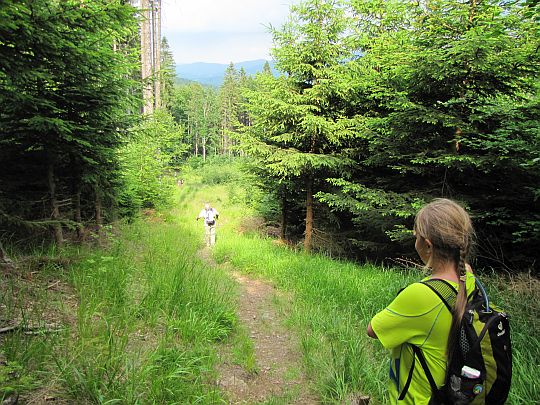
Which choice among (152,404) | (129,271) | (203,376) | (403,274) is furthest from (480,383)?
(403,274)

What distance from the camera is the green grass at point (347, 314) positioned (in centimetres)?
363

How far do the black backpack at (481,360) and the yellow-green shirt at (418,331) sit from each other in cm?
9

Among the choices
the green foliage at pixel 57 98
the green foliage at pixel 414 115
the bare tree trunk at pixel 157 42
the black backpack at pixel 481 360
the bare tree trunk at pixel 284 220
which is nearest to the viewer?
the black backpack at pixel 481 360

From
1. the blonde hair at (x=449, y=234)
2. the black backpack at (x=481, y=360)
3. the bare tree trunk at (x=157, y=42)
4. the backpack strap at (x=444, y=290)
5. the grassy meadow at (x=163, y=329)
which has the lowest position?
the grassy meadow at (x=163, y=329)

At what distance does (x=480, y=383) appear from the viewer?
61.5 inches

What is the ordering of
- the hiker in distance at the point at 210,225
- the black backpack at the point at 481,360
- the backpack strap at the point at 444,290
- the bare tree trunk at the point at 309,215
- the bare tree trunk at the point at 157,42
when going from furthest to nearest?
1. the bare tree trunk at the point at 157,42
2. the hiker in distance at the point at 210,225
3. the bare tree trunk at the point at 309,215
4. the backpack strap at the point at 444,290
5. the black backpack at the point at 481,360

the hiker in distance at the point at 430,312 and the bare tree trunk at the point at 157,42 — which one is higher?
the bare tree trunk at the point at 157,42

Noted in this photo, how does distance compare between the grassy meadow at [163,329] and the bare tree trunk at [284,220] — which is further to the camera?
the bare tree trunk at [284,220]

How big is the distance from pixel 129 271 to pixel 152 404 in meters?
2.90

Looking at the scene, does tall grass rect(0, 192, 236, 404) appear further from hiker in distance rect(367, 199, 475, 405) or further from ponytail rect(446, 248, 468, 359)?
ponytail rect(446, 248, 468, 359)

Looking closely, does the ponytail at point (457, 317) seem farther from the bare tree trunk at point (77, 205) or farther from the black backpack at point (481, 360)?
the bare tree trunk at point (77, 205)

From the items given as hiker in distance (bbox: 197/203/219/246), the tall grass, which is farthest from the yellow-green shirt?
hiker in distance (bbox: 197/203/219/246)

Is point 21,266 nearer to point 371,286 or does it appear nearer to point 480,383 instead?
point 480,383

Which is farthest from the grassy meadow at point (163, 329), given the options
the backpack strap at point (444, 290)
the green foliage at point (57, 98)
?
the backpack strap at point (444, 290)
